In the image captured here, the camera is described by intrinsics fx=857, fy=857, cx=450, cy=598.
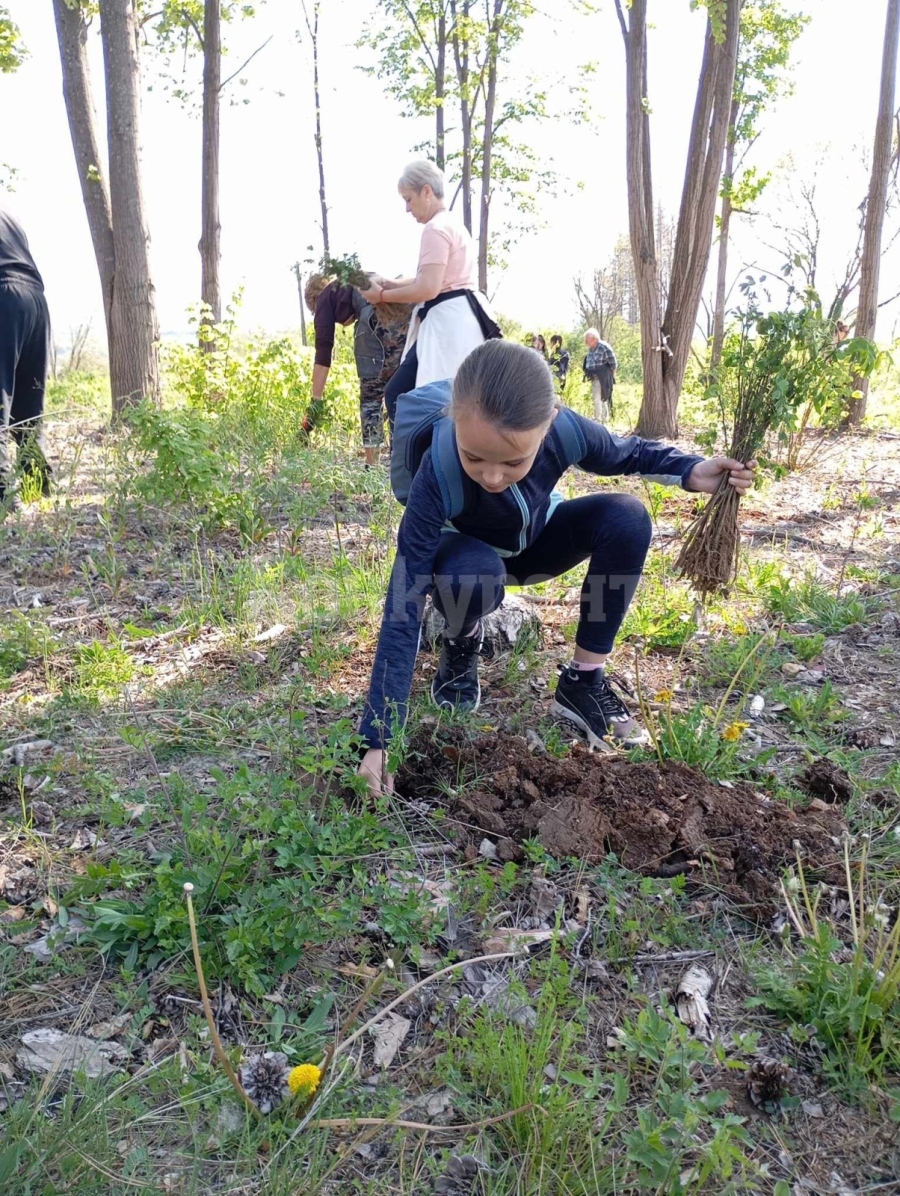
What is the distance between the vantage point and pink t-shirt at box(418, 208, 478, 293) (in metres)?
4.11

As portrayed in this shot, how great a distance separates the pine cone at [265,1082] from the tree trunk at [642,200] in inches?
317

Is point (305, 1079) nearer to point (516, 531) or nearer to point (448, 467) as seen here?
point (448, 467)

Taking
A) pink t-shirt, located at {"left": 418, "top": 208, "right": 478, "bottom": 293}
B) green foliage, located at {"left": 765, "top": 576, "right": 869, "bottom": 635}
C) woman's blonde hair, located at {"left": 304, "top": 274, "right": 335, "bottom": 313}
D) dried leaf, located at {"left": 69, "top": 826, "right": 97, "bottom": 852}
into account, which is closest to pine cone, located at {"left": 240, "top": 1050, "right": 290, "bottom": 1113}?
dried leaf, located at {"left": 69, "top": 826, "right": 97, "bottom": 852}

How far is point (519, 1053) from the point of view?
138 cm

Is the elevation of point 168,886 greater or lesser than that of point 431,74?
lesser

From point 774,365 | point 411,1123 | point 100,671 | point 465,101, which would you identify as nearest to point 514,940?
point 411,1123

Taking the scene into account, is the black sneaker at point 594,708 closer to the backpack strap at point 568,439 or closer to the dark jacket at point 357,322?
the backpack strap at point 568,439

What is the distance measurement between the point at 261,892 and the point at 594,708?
4.14 ft

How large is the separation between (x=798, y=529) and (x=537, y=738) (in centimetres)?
→ 303

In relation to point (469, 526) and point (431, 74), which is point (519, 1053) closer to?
point (469, 526)

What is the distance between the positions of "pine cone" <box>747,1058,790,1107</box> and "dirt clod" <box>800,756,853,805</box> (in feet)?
3.16

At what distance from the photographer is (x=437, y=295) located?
4.14 metres

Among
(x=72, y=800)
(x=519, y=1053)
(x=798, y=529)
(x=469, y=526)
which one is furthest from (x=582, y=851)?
(x=798, y=529)

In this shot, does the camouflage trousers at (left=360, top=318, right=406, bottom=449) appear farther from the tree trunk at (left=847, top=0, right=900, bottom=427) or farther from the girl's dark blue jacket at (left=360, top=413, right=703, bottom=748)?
the tree trunk at (left=847, top=0, right=900, bottom=427)
